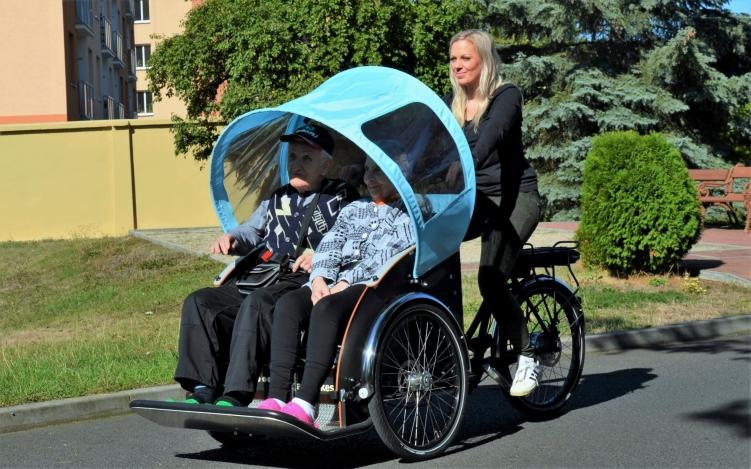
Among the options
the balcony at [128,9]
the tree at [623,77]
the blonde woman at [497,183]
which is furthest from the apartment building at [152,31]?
the blonde woman at [497,183]

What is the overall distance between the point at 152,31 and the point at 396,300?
64905 mm

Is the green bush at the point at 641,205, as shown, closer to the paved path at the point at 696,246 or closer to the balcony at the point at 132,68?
the paved path at the point at 696,246

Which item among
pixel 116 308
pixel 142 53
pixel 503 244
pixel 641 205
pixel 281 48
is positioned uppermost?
pixel 142 53

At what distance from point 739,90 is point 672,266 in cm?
1463

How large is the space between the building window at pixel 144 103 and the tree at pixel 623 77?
163 feet

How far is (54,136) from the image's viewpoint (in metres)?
23.9

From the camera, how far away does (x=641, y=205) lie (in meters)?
12.8

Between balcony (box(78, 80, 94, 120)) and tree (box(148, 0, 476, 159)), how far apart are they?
51.3 feet

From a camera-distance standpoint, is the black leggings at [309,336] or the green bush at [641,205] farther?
the green bush at [641,205]

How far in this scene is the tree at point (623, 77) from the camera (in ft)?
84.3

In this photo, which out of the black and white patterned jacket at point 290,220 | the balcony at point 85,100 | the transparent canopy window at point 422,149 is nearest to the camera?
the transparent canopy window at point 422,149

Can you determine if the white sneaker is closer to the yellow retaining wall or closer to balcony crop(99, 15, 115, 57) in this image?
the yellow retaining wall

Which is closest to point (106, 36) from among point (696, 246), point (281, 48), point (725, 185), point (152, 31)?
point (152, 31)

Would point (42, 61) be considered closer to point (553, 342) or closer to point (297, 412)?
point (553, 342)
